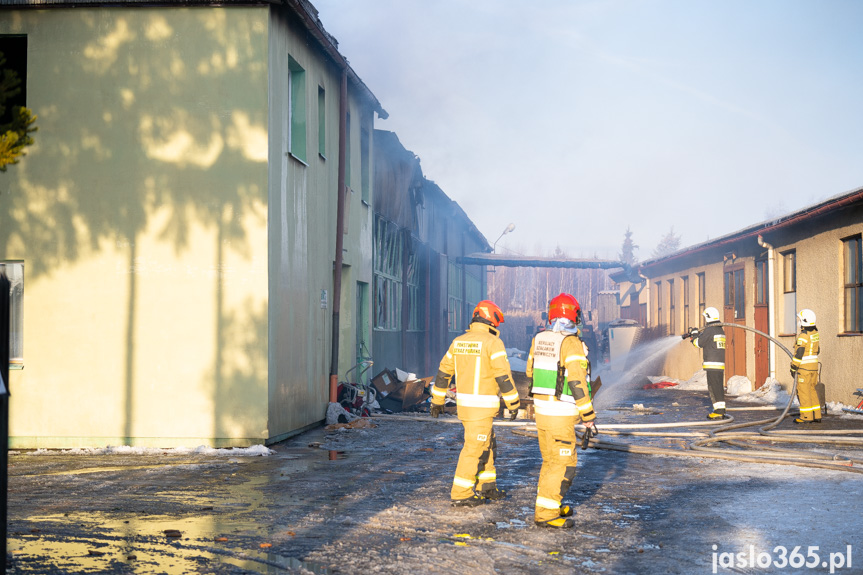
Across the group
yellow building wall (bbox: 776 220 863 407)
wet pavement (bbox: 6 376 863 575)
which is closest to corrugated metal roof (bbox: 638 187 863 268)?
yellow building wall (bbox: 776 220 863 407)

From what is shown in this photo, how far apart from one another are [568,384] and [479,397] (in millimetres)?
908

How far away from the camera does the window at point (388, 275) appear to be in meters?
18.4

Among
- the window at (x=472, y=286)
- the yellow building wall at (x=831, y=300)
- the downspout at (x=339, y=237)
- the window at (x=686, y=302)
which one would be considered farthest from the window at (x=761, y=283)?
the window at (x=472, y=286)

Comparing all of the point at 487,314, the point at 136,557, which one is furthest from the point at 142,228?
the point at 136,557

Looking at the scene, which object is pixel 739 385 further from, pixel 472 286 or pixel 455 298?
pixel 472 286

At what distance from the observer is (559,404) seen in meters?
6.61

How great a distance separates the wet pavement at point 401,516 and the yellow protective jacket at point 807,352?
4.68 metres

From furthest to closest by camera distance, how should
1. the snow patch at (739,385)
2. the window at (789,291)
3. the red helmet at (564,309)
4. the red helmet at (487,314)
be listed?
the snow patch at (739,385), the window at (789,291), the red helmet at (487,314), the red helmet at (564,309)

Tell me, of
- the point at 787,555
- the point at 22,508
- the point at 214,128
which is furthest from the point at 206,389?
the point at 787,555

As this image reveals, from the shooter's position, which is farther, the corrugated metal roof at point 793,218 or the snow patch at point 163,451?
the corrugated metal roof at point 793,218

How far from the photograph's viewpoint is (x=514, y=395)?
710 centimetres

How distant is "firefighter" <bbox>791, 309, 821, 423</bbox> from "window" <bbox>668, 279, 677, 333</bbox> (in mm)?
14675

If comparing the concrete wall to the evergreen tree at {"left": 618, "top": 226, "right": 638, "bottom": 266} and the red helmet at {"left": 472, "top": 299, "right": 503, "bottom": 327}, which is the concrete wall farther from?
the evergreen tree at {"left": 618, "top": 226, "right": 638, "bottom": 266}

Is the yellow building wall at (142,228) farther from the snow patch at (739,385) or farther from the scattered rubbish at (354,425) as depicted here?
the snow patch at (739,385)
